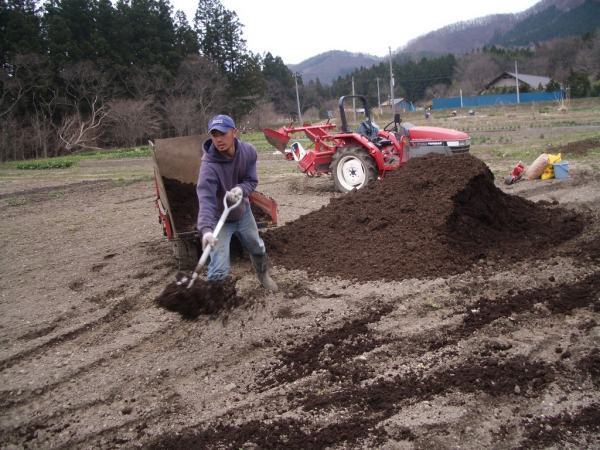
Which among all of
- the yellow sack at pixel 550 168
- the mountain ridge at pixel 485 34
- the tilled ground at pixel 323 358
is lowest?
the tilled ground at pixel 323 358

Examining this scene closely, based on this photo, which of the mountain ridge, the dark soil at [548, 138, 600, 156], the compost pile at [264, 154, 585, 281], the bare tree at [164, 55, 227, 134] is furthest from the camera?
the mountain ridge

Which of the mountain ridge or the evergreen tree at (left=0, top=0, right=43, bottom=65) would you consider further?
the mountain ridge

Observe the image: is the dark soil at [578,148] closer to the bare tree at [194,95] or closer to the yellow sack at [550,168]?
the yellow sack at [550,168]

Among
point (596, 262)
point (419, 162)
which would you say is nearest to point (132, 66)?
point (419, 162)

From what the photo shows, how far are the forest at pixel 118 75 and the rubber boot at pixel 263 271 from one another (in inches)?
1410

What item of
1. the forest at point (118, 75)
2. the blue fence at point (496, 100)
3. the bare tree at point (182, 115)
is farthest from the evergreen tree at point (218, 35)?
the blue fence at point (496, 100)

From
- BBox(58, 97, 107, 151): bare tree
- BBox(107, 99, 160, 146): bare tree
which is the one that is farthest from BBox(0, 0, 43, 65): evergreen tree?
BBox(107, 99, 160, 146): bare tree

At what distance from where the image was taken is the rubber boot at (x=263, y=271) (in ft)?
16.2

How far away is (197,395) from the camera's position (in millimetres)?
3385

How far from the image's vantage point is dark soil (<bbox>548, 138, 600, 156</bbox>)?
1206 centimetres

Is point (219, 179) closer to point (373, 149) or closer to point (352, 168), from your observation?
point (373, 149)

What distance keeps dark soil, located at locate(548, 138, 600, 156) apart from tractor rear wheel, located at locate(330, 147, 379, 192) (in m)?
6.06

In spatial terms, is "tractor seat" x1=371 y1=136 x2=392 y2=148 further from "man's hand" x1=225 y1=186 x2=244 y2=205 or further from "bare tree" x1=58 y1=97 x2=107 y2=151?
"bare tree" x1=58 y1=97 x2=107 y2=151

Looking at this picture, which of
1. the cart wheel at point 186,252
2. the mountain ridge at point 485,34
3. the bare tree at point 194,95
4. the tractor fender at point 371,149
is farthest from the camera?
the mountain ridge at point 485,34
